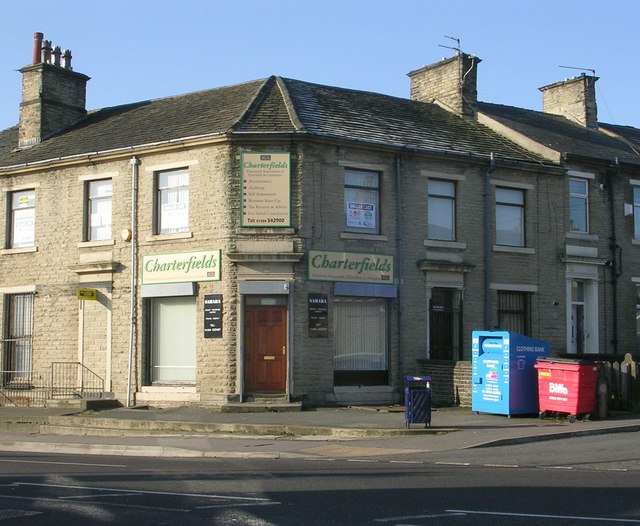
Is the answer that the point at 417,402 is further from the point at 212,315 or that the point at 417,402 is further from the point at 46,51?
the point at 46,51

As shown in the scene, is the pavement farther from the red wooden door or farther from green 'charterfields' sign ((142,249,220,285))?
green 'charterfields' sign ((142,249,220,285))

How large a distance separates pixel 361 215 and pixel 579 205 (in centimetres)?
777

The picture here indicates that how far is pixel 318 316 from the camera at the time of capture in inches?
885

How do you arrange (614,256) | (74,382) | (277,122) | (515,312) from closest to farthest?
(277,122)
(74,382)
(515,312)
(614,256)

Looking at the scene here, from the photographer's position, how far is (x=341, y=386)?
2281cm

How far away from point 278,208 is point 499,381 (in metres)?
6.75

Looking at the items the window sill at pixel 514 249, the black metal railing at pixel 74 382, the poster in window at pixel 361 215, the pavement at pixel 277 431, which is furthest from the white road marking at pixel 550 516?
the window sill at pixel 514 249

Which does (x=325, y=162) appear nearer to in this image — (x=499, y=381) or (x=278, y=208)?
(x=278, y=208)

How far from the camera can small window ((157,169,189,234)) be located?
76.7 feet

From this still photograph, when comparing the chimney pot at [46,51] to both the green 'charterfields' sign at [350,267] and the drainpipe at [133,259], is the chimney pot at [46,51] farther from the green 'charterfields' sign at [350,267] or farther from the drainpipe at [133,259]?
the green 'charterfields' sign at [350,267]

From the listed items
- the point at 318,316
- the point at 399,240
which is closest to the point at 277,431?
the point at 318,316

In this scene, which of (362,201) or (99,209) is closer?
(362,201)

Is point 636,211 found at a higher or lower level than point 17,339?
higher

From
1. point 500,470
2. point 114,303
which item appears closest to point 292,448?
point 500,470
